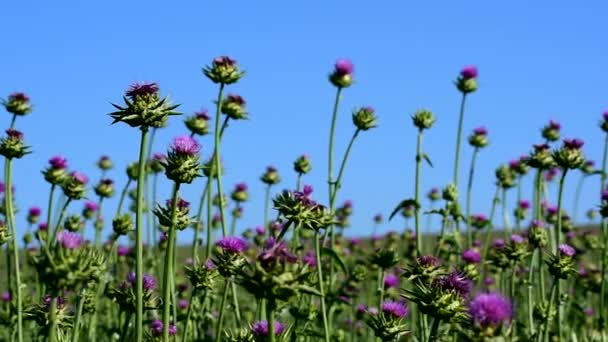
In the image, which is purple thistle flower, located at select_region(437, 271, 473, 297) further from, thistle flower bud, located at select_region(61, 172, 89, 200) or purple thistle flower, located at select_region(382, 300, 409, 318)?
thistle flower bud, located at select_region(61, 172, 89, 200)

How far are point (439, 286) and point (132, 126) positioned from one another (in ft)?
6.57

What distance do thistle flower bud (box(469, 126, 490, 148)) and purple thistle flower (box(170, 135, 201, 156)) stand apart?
25.9ft

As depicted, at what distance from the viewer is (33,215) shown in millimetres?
12578

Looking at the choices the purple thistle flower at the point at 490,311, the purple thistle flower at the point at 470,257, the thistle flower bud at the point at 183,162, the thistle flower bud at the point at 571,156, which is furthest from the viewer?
the purple thistle flower at the point at 470,257

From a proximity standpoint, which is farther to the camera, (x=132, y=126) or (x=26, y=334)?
(x=26, y=334)

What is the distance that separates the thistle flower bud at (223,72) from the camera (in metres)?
8.43

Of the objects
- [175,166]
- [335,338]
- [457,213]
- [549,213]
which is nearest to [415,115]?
[457,213]

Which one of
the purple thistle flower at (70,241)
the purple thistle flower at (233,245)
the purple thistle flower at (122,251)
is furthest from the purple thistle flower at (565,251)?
the purple thistle flower at (122,251)

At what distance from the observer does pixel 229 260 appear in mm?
5586

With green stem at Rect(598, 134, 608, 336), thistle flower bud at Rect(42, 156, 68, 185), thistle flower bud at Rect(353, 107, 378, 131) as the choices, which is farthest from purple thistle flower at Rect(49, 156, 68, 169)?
green stem at Rect(598, 134, 608, 336)

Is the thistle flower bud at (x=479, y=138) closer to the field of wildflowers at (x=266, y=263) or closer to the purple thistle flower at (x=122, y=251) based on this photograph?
the field of wildflowers at (x=266, y=263)

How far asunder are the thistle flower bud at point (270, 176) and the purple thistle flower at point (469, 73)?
A: 2912 mm

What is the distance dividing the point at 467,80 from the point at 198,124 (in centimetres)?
375

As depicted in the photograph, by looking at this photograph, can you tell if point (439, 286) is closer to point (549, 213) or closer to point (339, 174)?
point (339, 174)
